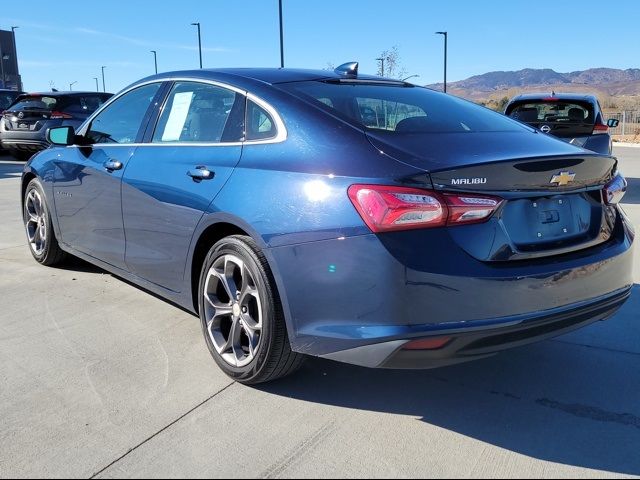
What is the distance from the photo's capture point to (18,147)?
1419 cm

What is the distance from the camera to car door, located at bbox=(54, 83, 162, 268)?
400 cm

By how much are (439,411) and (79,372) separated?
73.5 inches

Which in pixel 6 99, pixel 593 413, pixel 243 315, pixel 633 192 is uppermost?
pixel 6 99

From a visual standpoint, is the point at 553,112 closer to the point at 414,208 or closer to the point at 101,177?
the point at 101,177

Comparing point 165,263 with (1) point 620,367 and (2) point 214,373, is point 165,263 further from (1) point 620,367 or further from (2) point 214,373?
(1) point 620,367

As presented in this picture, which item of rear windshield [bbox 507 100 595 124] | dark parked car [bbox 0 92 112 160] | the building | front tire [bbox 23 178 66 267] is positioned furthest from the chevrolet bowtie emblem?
the building

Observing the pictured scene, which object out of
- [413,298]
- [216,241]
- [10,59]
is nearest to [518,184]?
[413,298]

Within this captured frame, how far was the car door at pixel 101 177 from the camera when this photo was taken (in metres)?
4.00

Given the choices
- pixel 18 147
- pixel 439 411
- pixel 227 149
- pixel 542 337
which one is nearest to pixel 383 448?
pixel 439 411

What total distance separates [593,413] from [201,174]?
7.31ft

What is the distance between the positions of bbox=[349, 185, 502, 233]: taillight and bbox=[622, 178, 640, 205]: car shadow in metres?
7.26

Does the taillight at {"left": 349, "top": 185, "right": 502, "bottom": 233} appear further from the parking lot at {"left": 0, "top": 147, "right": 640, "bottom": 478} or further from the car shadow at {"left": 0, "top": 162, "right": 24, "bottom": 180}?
the car shadow at {"left": 0, "top": 162, "right": 24, "bottom": 180}

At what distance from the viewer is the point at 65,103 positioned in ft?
44.2

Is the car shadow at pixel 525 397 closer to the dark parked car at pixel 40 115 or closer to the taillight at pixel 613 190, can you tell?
the taillight at pixel 613 190
